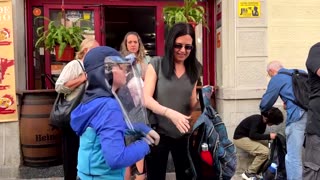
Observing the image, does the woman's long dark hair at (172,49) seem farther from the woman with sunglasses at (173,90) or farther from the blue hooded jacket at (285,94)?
the blue hooded jacket at (285,94)

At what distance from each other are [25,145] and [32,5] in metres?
1.91

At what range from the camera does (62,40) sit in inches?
198

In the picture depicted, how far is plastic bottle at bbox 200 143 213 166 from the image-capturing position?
2.62m

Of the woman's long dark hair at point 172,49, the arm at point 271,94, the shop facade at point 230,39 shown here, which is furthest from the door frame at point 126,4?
the woman's long dark hair at point 172,49

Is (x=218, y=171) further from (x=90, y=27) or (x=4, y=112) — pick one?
(x=90, y=27)

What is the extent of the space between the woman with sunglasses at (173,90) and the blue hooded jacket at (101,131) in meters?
0.71

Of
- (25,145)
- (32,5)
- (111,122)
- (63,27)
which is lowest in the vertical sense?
(25,145)

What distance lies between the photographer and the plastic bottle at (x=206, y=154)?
2615 mm

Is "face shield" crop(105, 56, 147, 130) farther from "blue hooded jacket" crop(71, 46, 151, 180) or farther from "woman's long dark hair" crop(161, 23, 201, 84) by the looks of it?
"woman's long dark hair" crop(161, 23, 201, 84)

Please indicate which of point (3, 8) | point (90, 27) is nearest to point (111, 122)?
point (3, 8)

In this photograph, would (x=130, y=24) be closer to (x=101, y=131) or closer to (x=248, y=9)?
(x=248, y=9)

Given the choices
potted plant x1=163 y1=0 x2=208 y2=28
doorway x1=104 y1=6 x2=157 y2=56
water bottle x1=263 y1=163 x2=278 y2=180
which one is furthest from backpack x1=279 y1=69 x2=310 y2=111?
doorway x1=104 y1=6 x2=157 y2=56

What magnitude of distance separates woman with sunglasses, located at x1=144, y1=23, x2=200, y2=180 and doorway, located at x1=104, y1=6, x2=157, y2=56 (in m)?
3.02

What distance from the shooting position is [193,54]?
9.70 feet
